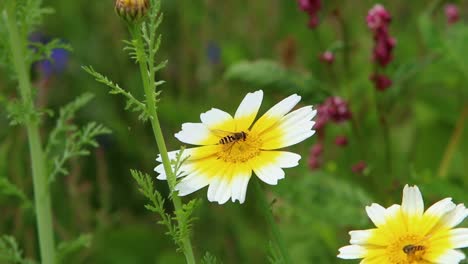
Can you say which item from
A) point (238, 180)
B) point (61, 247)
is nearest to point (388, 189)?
point (61, 247)

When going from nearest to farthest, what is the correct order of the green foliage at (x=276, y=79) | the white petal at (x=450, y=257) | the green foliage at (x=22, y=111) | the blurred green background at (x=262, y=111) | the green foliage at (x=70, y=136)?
the white petal at (x=450, y=257)
the green foliage at (x=22, y=111)
the green foliage at (x=70, y=136)
the green foliage at (x=276, y=79)
the blurred green background at (x=262, y=111)

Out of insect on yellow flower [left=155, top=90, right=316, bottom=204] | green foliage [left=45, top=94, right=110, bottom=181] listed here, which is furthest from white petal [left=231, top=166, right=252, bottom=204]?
green foliage [left=45, top=94, right=110, bottom=181]

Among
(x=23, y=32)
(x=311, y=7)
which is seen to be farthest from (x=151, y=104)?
(x=311, y=7)

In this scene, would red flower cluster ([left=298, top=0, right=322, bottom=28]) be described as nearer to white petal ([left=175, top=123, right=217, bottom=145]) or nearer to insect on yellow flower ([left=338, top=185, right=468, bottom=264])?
white petal ([left=175, top=123, right=217, bottom=145])

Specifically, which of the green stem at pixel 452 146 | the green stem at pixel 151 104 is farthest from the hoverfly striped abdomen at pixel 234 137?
the green stem at pixel 452 146

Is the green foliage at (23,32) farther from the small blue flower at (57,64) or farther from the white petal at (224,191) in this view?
the small blue flower at (57,64)

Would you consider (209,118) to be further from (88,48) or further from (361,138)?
(88,48)
